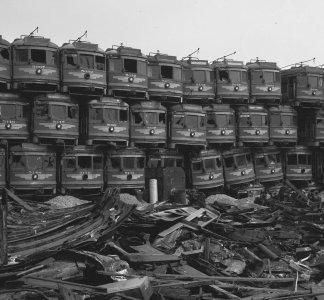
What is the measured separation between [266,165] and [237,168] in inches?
101

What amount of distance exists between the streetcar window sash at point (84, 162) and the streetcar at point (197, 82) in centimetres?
746

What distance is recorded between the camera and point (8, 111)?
23.3 metres

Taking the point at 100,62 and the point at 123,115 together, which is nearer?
the point at 100,62

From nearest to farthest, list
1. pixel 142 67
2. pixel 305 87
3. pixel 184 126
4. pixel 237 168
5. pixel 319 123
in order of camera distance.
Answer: pixel 142 67, pixel 184 126, pixel 237 168, pixel 305 87, pixel 319 123

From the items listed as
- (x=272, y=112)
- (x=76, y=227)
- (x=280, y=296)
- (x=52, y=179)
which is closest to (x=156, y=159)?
(x=52, y=179)

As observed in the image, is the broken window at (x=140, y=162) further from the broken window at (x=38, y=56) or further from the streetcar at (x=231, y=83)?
the broken window at (x=38, y=56)

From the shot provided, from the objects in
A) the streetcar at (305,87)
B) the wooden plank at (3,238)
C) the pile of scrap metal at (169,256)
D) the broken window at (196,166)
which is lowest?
the pile of scrap metal at (169,256)

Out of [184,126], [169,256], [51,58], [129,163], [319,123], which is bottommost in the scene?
[169,256]

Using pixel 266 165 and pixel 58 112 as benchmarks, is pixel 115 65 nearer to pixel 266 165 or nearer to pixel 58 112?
pixel 58 112

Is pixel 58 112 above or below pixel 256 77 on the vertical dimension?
below

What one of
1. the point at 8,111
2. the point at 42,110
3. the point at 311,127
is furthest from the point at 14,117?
the point at 311,127

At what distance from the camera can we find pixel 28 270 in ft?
28.4

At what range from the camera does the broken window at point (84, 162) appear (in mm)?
24531

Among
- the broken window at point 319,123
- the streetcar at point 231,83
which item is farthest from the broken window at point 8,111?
the broken window at point 319,123
